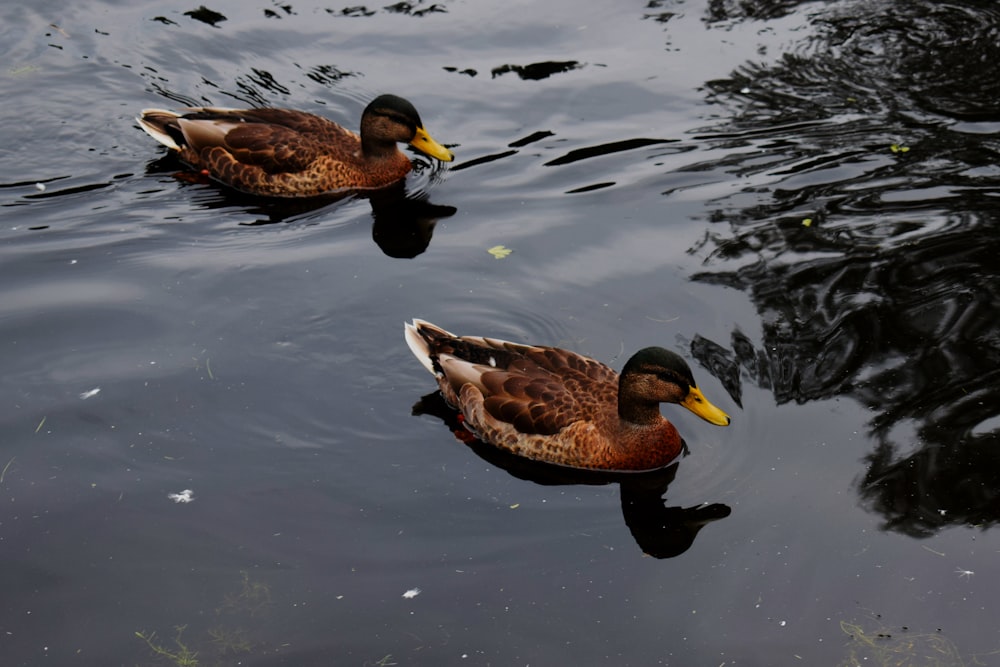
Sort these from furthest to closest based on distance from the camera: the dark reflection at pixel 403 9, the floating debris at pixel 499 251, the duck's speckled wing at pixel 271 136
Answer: the dark reflection at pixel 403 9 → the duck's speckled wing at pixel 271 136 → the floating debris at pixel 499 251

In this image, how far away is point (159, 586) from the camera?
6.83 metres

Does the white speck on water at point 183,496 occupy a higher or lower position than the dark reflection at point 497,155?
lower

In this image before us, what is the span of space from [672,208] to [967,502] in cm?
422

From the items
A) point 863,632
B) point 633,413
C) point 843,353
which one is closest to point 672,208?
point 843,353

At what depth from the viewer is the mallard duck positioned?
11.3 metres

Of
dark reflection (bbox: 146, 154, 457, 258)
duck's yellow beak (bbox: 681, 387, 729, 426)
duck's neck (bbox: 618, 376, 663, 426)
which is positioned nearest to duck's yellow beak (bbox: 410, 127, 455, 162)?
dark reflection (bbox: 146, 154, 457, 258)

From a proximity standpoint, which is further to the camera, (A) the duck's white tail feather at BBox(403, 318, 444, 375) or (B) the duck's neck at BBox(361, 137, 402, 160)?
(B) the duck's neck at BBox(361, 137, 402, 160)

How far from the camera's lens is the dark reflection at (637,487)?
712cm

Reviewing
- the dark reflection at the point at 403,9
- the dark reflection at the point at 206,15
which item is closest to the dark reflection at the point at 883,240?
the dark reflection at the point at 403,9

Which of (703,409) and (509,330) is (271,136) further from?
(703,409)

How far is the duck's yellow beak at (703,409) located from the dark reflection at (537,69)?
6.31 m

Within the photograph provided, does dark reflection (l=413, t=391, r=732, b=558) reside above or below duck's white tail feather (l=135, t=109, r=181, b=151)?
below

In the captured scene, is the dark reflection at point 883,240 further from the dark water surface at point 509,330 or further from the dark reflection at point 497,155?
the dark reflection at point 497,155

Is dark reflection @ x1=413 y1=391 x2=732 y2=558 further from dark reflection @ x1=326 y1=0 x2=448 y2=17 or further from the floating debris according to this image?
dark reflection @ x1=326 y1=0 x2=448 y2=17
